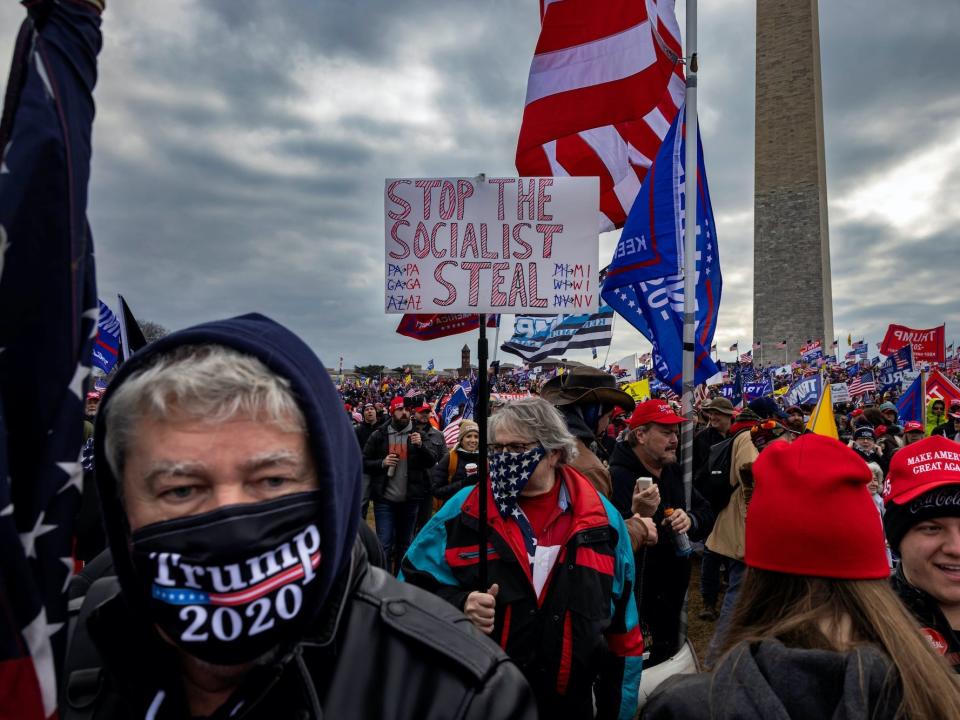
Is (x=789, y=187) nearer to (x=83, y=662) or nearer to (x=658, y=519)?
(x=658, y=519)

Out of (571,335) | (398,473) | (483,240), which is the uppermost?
(571,335)

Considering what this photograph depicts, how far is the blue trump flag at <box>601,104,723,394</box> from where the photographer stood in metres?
4.51

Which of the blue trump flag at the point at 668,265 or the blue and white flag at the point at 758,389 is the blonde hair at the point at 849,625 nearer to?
the blue trump flag at the point at 668,265

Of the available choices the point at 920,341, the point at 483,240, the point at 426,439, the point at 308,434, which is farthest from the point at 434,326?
the point at 920,341

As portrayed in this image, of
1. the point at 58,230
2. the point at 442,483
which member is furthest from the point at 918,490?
the point at 442,483

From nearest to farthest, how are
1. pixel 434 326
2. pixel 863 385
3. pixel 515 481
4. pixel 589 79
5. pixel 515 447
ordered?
1. pixel 515 481
2. pixel 515 447
3. pixel 434 326
4. pixel 589 79
5. pixel 863 385

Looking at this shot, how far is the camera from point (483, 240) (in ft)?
9.33

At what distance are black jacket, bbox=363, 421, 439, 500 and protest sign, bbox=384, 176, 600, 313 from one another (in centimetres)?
403

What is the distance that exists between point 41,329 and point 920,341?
16958mm

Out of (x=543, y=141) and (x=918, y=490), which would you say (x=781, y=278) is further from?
(x=918, y=490)

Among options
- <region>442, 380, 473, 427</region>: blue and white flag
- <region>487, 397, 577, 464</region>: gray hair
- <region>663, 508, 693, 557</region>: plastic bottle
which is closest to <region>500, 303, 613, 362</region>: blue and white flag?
<region>442, 380, 473, 427</region>: blue and white flag

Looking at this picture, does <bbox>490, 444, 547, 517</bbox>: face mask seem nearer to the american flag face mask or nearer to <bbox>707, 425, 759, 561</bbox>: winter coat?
the american flag face mask

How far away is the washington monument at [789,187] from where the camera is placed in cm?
3522

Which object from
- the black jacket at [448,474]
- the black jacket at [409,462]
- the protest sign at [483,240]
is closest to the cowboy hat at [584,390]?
the black jacket at [448,474]
